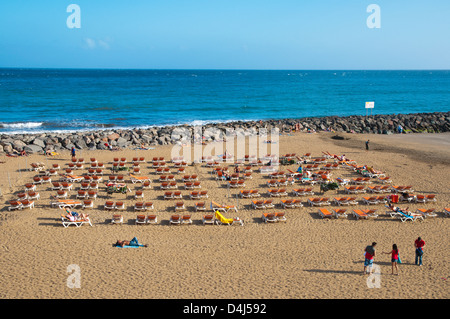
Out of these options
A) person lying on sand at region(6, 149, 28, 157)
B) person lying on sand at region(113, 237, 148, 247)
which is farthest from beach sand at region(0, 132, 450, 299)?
person lying on sand at region(6, 149, 28, 157)

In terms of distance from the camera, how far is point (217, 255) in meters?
12.1

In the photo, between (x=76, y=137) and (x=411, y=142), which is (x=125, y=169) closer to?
(x=76, y=137)

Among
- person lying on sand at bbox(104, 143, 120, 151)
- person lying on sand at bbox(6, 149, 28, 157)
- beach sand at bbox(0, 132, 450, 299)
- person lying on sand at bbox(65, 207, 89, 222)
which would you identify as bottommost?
beach sand at bbox(0, 132, 450, 299)

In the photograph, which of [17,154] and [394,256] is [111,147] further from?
[394,256]

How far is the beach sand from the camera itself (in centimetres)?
986

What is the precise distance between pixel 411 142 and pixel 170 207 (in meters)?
24.4

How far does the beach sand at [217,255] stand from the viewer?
32.3 ft

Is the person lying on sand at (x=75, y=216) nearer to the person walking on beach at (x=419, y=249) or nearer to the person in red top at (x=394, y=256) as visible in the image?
the person in red top at (x=394, y=256)

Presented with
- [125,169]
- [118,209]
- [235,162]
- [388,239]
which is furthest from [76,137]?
[388,239]

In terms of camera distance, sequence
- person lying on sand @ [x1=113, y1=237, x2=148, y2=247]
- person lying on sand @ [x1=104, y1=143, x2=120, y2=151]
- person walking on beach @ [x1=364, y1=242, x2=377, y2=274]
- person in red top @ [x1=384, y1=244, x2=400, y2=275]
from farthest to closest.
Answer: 1. person lying on sand @ [x1=104, y1=143, x2=120, y2=151]
2. person lying on sand @ [x1=113, y1=237, x2=148, y2=247]
3. person in red top @ [x1=384, y1=244, x2=400, y2=275]
4. person walking on beach @ [x1=364, y1=242, x2=377, y2=274]

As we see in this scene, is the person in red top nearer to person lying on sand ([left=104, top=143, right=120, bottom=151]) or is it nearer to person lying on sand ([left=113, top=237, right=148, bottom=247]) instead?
person lying on sand ([left=113, top=237, right=148, bottom=247])

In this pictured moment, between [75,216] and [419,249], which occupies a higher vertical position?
[75,216]

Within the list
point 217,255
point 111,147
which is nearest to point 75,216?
point 217,255

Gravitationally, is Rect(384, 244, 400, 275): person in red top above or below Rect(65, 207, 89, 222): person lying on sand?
below
